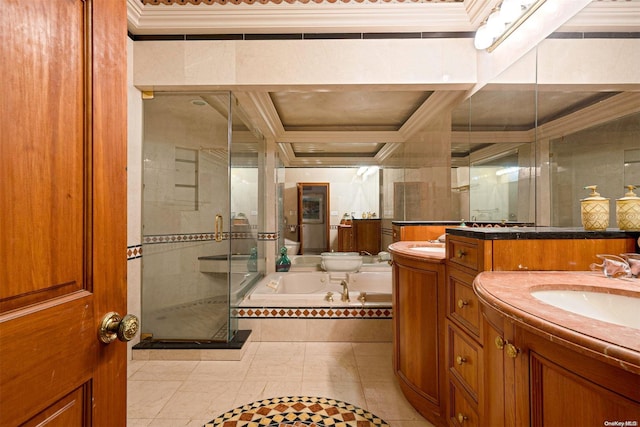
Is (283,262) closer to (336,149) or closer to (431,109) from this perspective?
(336,149)

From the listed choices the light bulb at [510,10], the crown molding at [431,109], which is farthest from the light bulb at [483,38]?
the crown molding at [431,109]

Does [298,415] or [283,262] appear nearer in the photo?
[298,415]

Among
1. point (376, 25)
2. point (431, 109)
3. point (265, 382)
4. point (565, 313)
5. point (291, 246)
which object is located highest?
point (376, 25)

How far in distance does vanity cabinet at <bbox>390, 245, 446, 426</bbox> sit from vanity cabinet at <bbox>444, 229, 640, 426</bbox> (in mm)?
73

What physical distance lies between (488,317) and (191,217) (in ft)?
7.91

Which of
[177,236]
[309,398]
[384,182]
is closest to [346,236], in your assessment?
[384,182]

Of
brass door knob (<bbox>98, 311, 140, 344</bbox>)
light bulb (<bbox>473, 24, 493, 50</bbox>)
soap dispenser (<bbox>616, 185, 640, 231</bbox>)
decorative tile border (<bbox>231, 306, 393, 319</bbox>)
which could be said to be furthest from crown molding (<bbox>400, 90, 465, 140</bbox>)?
brass door knob (<bbox>98, 311, 140, 344</bbox>)

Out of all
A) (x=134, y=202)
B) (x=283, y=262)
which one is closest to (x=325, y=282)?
(x=283, y=262)

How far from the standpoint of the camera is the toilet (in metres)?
→ 4.10

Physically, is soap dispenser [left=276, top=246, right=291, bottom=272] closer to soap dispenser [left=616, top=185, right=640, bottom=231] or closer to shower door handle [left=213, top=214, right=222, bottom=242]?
shower door handle [left=213, top=214, right=222, bottom=242]

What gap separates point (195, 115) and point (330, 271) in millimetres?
2324

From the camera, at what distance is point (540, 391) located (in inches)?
27.0

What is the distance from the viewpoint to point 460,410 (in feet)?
4.12

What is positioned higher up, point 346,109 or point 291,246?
point 346,109
